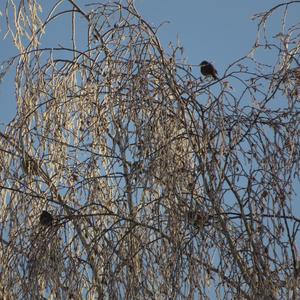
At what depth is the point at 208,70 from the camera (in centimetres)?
374

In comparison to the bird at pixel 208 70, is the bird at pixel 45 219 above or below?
below

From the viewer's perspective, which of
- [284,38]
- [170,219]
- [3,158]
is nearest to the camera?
[170,219]

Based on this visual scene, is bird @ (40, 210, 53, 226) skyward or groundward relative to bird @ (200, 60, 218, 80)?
groundward

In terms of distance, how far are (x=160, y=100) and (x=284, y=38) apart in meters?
0.52

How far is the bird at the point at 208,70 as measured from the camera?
3730 mm

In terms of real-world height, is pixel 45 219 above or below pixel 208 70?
below

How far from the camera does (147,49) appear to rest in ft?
12.4

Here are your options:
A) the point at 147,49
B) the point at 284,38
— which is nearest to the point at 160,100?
the point at 147,49

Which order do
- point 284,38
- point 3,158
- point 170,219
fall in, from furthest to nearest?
point 3,158 → point 284,38 → point 170,219

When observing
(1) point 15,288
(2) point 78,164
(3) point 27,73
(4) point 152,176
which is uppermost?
(3) point 27,73

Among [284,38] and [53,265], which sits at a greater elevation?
[284,38]

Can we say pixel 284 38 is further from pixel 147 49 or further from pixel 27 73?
pixel 27 73

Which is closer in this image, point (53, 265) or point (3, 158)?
point (53, 265)

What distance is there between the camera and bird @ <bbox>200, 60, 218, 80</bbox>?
3.73m
